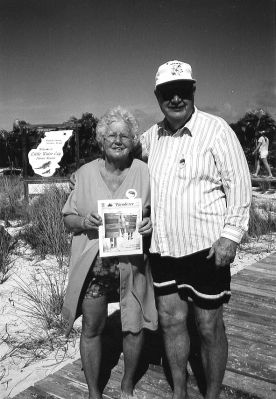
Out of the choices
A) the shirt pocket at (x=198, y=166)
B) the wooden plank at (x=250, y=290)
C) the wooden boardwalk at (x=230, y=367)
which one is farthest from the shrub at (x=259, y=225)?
→ the shirt pocket at (x=198, y=166)

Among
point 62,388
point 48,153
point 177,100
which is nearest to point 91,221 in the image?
point 177,100

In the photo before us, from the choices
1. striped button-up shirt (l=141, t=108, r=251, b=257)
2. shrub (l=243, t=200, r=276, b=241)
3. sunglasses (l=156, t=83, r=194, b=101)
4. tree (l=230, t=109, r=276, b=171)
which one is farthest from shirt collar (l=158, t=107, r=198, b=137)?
tree (l=230, t=109, r=276, b=171)

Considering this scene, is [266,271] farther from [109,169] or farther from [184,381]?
[109,169]

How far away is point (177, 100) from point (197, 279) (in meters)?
1.03

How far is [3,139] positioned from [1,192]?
10525 millimetres

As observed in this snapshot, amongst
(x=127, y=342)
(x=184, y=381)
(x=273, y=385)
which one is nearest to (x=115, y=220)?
(x=127, y=342)

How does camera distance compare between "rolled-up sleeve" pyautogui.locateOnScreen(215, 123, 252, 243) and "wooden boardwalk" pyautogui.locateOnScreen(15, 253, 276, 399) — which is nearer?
"rolled-up sleeve" pyautogui.locateOnScreen(215, 123, 252, 243)

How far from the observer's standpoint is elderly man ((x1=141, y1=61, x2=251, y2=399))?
2.36 meters

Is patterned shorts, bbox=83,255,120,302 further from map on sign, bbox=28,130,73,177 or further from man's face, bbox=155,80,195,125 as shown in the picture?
map on sign, bbox=28,130,73,177

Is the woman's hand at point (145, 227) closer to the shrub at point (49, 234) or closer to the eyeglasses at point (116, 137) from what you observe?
the eyeglasses at point (116, 137)

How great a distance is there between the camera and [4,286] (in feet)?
17.1

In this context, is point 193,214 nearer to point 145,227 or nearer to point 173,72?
point 145,227

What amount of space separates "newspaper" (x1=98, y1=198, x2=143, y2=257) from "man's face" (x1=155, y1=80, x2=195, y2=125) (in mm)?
527

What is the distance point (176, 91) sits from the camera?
2.48m
